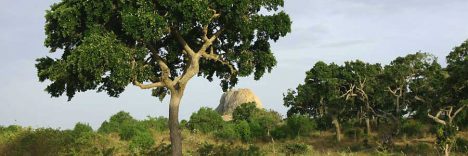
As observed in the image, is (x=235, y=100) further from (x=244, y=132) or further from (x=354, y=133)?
(x=354, y=133)

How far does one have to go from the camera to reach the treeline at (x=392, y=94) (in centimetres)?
3772

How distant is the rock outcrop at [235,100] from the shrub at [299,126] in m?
39.6

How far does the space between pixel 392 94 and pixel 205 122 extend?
26179 millimetres

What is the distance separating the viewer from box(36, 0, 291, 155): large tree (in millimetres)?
16609

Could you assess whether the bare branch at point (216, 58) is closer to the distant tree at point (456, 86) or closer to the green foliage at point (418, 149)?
the distant tree at point (456, 86)

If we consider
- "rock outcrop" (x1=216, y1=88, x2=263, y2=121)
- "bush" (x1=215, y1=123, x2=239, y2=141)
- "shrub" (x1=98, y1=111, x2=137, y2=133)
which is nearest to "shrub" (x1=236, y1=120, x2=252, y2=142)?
"bush" (x1=215, y1=123, x2=239, y2=141)

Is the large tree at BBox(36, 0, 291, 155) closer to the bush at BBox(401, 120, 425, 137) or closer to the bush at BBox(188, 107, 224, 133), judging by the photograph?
the bush at BBox(401, 120, 425, 137)

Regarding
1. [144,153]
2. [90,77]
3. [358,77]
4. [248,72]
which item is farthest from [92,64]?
[358,77]

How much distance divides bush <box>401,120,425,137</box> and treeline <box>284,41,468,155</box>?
2.21 meters

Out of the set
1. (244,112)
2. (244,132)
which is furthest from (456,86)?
(244,112)

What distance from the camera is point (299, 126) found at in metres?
59.4

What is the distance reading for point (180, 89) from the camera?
19391 millimetres

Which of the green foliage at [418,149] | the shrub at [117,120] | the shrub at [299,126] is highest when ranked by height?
the shrub at [117,120]

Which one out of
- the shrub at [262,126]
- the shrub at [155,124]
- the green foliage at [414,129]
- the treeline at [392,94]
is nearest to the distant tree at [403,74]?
the treeline at [392,94]
